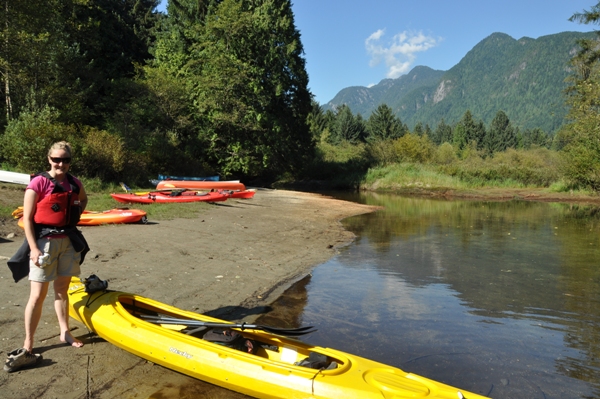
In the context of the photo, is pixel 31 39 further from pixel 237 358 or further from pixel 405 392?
pixel 405 392

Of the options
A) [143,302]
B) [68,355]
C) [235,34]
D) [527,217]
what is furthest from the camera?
[235,34]

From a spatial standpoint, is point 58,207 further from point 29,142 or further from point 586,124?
point 586,124

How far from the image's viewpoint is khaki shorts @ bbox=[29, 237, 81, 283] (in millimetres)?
4352

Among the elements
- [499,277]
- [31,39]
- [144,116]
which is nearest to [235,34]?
[144,116]

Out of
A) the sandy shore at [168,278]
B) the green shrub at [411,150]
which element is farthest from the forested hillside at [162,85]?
the green shrub at [411,150]

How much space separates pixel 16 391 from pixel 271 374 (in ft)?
7.31

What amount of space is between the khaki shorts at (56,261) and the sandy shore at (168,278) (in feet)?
2.81

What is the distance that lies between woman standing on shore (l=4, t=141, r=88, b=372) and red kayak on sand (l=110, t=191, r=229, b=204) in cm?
1106

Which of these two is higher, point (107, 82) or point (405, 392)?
point (107, 82)

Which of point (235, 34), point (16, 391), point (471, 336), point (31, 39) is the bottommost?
point (471, 336)

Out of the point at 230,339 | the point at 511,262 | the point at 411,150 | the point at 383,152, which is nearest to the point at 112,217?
the point at 230,339

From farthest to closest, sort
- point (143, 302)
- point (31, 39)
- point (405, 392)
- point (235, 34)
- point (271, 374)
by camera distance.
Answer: point (235, 34)
point (31, 39)
point (143, 302)
point (271, 374)
point (405, 392)

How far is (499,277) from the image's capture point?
9.98 metres

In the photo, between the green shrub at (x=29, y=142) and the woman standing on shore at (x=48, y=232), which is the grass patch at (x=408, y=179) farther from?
the woman standing on shore at (x=48, y=232)
